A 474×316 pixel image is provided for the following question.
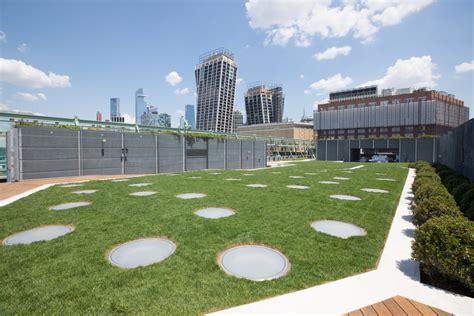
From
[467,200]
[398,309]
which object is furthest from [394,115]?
[398,309]

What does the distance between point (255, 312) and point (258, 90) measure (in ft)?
537

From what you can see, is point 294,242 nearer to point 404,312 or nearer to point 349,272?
point 349,272

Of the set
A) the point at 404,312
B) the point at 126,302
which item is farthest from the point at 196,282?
the point at 404,312

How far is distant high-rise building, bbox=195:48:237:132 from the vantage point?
437 feet

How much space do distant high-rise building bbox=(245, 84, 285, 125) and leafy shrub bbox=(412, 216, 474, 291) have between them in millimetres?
156215

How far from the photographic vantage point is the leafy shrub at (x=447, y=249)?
3098 millimetres

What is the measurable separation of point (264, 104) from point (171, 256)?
158 m

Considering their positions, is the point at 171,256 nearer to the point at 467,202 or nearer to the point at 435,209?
the point at 435,209

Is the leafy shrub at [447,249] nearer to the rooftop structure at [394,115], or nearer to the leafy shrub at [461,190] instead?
the leafy shrub at [461,190]

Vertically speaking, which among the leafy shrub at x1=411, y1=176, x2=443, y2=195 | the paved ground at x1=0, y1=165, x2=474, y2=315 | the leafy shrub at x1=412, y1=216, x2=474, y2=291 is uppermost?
the leafy shrub at x1=411, y1=176, x2=443, y2=195

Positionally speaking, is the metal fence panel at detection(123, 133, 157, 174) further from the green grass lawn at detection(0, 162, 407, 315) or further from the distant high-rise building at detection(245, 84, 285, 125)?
the distant high-rise building at detection(245, 84, 285, 125)

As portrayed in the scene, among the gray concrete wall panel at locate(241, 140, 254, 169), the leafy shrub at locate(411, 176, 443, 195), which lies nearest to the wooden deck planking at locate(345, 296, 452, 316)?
the leafy shrub at locate(411, 176, 443, 195)

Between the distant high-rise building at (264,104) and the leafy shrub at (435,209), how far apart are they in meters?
155

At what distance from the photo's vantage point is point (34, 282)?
3307 mm
